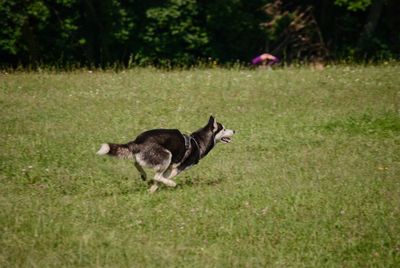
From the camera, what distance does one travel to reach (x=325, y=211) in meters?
10.1

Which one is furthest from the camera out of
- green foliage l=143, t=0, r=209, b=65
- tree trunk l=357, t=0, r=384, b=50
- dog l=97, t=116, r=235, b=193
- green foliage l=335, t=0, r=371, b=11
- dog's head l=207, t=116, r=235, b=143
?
tree trunk l=357, t=0, r=384, b=50

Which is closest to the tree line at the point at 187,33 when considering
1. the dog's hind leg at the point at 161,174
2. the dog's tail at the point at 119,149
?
the dog's hind leg at the point at 161,174

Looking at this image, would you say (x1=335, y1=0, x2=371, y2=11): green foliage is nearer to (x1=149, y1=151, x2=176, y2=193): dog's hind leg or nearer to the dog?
the dog

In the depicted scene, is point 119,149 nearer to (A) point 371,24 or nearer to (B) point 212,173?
(B) point 212,173

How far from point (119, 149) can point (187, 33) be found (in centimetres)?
2644

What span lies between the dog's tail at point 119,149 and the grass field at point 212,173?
660 millimetres

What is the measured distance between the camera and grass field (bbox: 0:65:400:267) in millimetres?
8766

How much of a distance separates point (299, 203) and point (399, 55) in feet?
92.2

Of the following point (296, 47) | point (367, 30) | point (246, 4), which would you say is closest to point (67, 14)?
point (246, 4)

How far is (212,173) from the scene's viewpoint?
12844 millimetres

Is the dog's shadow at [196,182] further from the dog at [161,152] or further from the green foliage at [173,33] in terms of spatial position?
the green foliage at [173,33]

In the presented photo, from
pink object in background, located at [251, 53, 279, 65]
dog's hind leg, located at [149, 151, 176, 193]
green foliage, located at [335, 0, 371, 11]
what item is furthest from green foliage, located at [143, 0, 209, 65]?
dog's hind leg, located at [149, 151, 176, 193]

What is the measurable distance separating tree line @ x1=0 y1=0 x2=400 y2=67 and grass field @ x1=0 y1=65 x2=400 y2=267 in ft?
47.7

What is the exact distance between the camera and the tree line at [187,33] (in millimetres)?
35250
